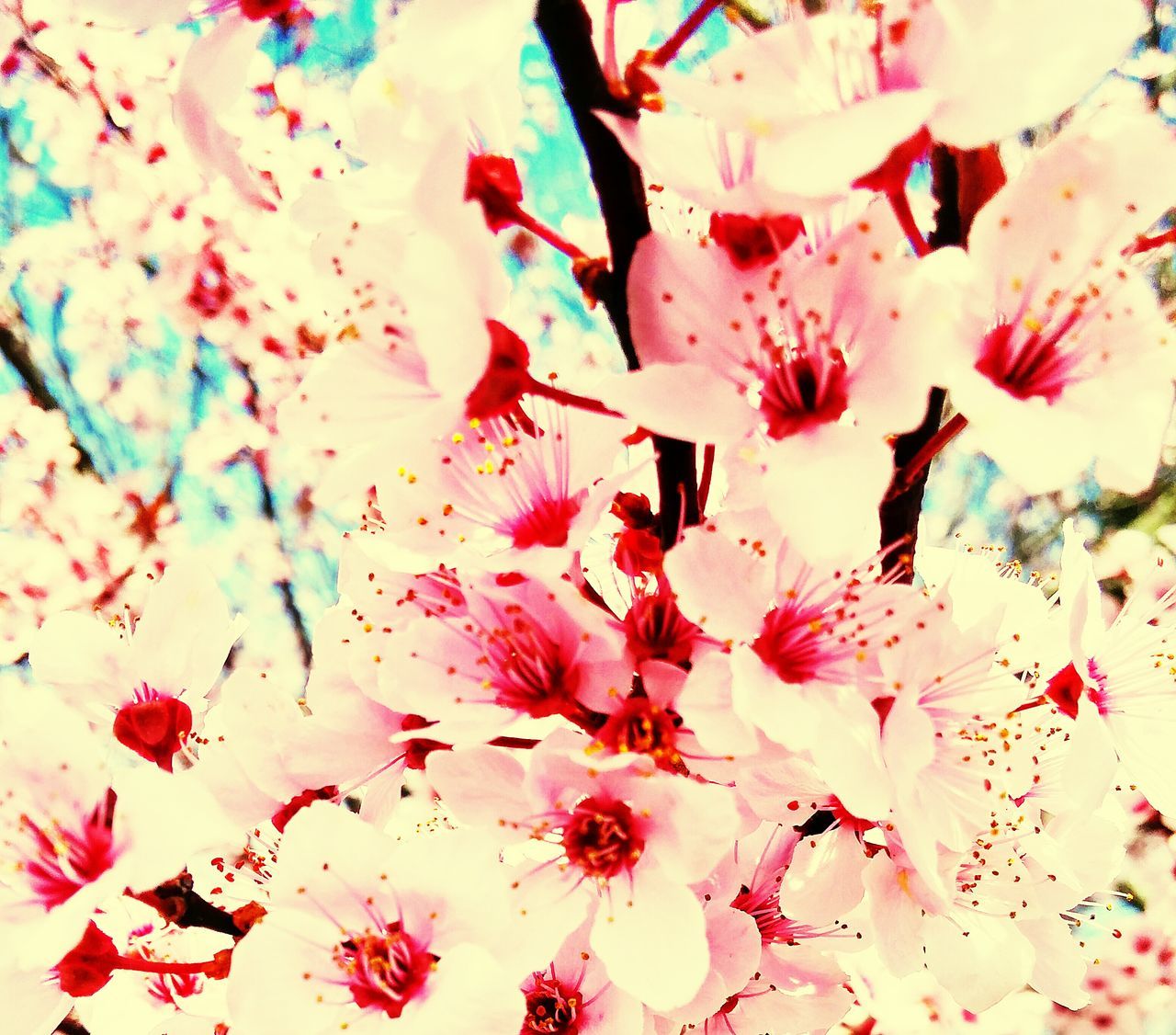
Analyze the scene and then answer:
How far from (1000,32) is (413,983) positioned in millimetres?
725

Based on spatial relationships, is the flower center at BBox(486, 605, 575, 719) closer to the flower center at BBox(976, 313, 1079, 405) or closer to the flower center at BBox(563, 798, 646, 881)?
the flower center at BBox(563, 798, 646, 881)

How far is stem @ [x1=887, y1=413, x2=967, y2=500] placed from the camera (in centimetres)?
61

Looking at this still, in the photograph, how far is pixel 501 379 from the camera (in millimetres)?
561

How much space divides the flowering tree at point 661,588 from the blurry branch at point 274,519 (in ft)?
6.00

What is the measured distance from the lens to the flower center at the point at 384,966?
2.20 feet

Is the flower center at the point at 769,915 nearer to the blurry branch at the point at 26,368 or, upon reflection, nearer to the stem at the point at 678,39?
the stem at the point at 678,39

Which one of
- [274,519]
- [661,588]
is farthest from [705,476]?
[274,519]

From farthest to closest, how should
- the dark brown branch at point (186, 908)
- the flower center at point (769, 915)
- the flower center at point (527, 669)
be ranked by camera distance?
the flower center at point (769, 915) < the dark brown branch at point (186, 908) < the flower center at point (527, 669)

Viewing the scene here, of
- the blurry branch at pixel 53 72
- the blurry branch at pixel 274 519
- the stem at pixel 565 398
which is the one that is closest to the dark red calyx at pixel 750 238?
the stem at pixel 565 398

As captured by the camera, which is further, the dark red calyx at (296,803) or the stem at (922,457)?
the dark red calyx at (296,803)

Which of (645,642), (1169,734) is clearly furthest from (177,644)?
(1169,734)

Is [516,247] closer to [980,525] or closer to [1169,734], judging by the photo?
[980,525]

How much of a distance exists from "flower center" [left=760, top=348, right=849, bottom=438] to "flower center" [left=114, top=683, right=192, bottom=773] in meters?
0.64

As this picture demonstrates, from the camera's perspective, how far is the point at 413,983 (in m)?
0.68
